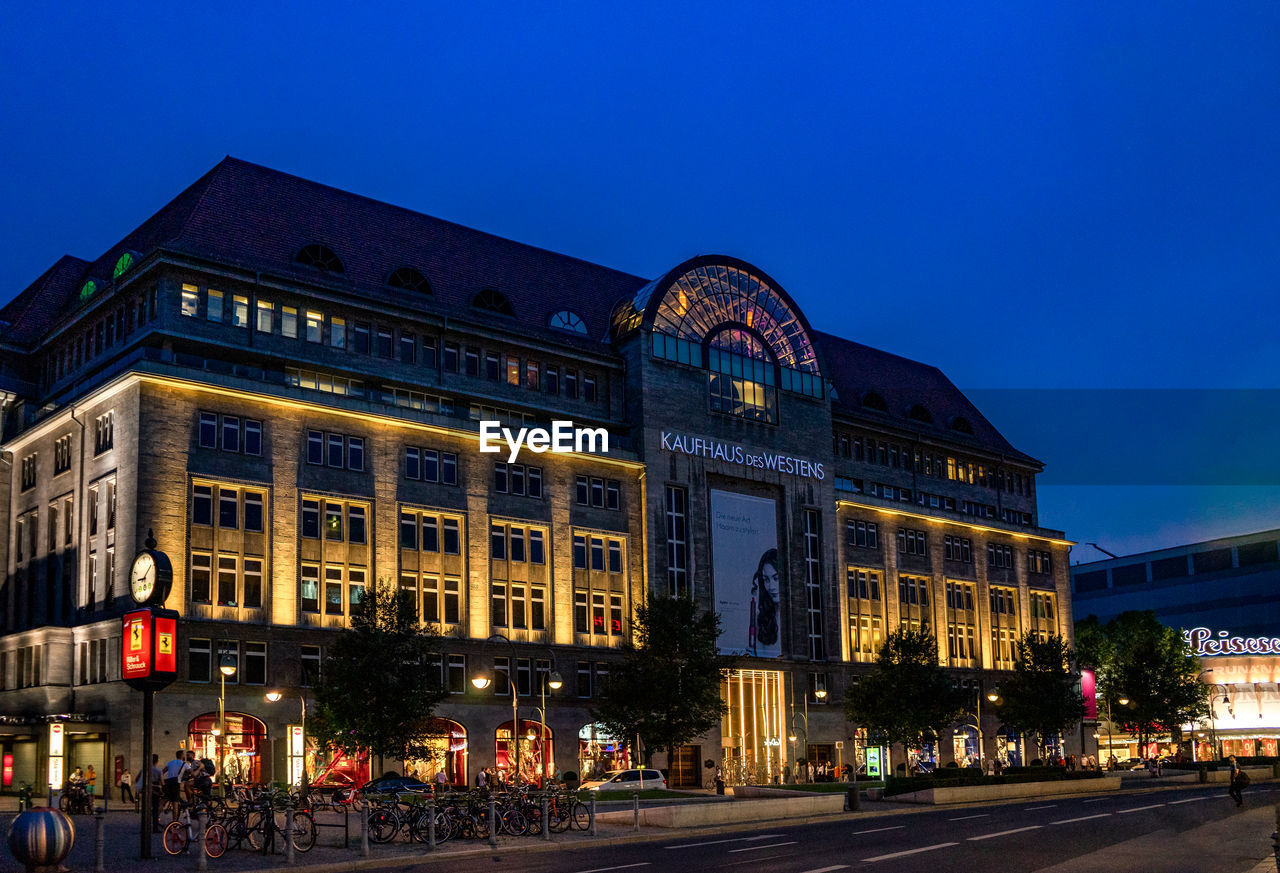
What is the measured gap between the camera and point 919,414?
339 feet

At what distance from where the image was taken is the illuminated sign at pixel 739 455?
7944 cm

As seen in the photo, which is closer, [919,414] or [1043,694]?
[1043,694]

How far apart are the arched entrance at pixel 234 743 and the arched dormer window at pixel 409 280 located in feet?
80.7

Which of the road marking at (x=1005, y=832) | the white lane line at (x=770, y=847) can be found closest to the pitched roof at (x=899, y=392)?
the road marking at (x=1005, y=832)

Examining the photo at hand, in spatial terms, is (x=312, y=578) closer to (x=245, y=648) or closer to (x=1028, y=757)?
(x=245, y=648)

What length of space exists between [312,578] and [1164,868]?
4541cm

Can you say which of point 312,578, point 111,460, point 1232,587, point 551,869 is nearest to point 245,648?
point 312,578

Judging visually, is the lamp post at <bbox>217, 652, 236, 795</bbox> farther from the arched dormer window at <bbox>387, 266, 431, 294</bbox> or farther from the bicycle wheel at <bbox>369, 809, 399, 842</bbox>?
the arched dormer window at <bbox>387, 266, 431, 294</bbox>

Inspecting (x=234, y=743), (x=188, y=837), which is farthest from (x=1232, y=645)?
(x=188, y=837)

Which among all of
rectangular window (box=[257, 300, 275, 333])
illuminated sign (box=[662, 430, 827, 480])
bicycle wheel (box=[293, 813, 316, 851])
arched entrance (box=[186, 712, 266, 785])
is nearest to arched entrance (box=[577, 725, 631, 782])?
illuminated sign (box=[662, 430, 827, 480])

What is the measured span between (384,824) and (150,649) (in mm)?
7621

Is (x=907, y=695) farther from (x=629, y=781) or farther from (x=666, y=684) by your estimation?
(x=629, y=781)

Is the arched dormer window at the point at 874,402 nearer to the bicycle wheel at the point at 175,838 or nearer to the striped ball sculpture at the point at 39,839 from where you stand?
the bicycle wheel at the point at 175,838

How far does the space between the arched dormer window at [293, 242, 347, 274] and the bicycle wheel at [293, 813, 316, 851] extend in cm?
4200
